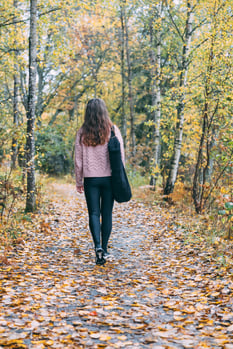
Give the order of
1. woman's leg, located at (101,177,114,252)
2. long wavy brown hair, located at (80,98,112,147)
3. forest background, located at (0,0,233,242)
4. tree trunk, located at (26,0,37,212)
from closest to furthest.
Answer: long wavy brown hair, located at (80,98,112,147) → woman's leg, located at (101,177,114,252) → forest background, located at (0,0,233,242) → tree trunk, located at (26,0,37,212)

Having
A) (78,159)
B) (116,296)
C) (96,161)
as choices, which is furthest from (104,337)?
(78,159)

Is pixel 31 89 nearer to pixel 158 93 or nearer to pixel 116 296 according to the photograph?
pixel 116 296

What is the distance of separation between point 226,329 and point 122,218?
6674mm

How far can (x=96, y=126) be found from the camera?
5.16 m

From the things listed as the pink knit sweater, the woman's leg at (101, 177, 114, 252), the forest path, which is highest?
the pink knit sweater

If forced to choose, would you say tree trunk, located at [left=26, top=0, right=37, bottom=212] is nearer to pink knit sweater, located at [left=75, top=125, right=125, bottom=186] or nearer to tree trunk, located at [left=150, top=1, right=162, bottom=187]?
pink knit sweater, located at [left=75, top=125, right=125, bottom=186]

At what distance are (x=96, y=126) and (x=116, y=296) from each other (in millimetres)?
2452

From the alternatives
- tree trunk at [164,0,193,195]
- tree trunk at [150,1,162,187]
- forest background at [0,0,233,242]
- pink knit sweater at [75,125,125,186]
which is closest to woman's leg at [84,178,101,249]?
pink knit sweater at [75,125,125,186]

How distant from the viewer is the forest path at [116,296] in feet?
9.75

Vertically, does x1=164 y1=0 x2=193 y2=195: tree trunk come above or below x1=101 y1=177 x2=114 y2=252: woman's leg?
above

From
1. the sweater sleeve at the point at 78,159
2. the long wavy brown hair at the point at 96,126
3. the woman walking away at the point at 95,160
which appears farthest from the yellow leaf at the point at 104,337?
the long wavy brown hair at the point at 96,126

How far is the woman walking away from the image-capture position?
5.19 meters

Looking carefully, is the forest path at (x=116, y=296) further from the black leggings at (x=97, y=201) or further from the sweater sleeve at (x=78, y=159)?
the sweater sleeve at (x=78, y=159)

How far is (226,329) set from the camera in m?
3.08
